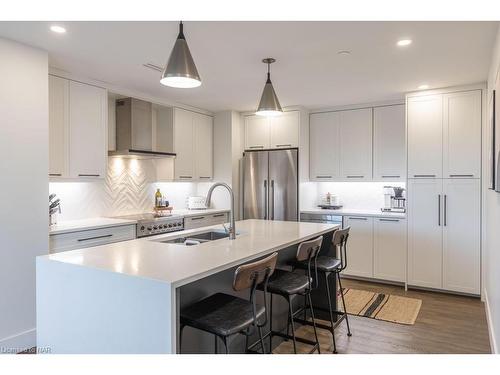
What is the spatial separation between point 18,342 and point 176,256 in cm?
180

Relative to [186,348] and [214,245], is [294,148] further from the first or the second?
[186,348]

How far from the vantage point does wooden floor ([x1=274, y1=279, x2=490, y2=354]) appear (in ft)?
9.75

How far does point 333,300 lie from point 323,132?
2672 millimetres

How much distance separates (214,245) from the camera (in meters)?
2.54

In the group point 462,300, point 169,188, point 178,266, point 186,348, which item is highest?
point 169,188

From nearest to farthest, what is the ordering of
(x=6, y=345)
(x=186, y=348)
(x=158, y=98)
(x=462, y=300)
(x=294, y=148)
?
1. (x=186, y=348)
2. (x=6, y=345)
3. (x=462, y=300)
4. (x=158, y=98)
5. (x=294, y=148)

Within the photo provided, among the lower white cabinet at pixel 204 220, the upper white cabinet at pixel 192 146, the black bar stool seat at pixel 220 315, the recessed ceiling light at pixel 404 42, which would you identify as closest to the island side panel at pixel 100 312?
the black bar stool seat at pixel 220 315

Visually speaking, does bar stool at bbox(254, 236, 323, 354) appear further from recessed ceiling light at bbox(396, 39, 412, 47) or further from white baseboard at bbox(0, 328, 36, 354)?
white baseboard at bbox(0, 328, 36, 354)

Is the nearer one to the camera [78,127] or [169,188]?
[78,127]

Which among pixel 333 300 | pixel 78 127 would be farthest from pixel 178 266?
pixel 78 127

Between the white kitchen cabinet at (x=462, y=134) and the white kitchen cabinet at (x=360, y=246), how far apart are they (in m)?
1.16

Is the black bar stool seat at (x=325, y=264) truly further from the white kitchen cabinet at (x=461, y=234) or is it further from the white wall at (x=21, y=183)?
the white wall at (x=21, y=183)

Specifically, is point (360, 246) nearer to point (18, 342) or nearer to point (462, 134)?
point (462, 134)
